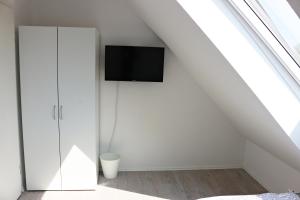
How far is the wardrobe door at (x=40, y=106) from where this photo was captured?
273 centimetres

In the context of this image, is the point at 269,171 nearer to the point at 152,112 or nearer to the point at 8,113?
the point at 152,112

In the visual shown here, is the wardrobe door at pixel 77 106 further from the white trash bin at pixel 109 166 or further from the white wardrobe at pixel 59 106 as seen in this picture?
the white trash bin at pixel 109 166

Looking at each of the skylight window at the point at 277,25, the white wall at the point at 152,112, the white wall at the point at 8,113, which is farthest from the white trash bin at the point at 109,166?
the skylight window at the point at 277,25

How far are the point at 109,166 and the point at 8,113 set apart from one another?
1434 millimetres

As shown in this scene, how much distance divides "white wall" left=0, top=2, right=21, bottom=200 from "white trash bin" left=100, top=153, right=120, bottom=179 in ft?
3.44

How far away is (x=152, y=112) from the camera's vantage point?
358cm

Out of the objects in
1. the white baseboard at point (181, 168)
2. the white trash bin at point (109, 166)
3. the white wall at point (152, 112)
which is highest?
the white wall at point (152, 112)

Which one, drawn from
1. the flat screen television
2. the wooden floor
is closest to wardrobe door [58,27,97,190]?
the wooden floor

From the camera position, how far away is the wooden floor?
2982 mm

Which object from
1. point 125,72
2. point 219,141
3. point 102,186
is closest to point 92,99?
point 125,72

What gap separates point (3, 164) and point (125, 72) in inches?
67.7

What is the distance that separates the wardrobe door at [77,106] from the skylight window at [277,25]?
1.79 meters

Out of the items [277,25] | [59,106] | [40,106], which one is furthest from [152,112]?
[277,25]

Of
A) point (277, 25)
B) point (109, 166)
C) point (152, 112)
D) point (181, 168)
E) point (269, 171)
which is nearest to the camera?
point (277, 25)
